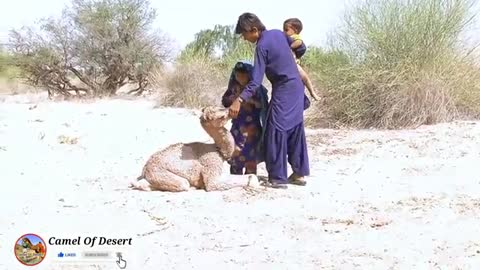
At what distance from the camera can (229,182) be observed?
5430 millimetres

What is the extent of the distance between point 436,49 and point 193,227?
7.01 meters

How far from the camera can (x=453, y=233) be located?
162 inches

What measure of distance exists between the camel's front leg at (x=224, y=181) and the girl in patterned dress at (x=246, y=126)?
30 centimetres

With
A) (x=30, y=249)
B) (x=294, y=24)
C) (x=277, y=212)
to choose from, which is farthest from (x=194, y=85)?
(x=30, y=249)

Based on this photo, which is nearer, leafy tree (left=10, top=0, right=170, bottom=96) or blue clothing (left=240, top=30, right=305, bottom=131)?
blue clothing (left=240, top=30, right=305, bottom=131)

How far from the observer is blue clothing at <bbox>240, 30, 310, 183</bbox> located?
5359mm

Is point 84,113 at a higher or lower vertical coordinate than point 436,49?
lower

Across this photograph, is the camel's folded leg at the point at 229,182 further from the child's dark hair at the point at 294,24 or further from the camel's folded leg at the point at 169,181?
the child's dark hair at the point at 294,24

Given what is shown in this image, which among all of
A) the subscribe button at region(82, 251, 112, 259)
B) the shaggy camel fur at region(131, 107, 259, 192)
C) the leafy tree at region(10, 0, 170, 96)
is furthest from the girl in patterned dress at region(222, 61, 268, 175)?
the leafy tree at region(10, 0, 170, 96)

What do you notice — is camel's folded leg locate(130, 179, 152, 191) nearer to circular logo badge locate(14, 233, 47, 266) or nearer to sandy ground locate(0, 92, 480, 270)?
sandy ground locate(0, 92, 480, 270)

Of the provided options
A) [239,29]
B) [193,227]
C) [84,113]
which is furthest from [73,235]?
[84,113]

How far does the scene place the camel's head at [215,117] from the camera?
5.32m

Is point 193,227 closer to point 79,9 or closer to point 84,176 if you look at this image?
point 84,176

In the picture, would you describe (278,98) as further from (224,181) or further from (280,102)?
(224,181)
